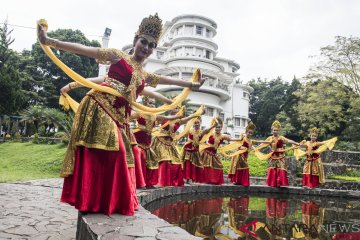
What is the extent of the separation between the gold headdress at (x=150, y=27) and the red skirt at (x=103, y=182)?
1154 millimetres

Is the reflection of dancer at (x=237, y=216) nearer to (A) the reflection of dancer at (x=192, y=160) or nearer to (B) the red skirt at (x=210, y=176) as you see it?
(A) the reflection of dancer at (x=192, y=160)

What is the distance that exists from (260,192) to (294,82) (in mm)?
36732

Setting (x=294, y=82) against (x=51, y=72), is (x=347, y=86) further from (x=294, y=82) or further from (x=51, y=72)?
(x=51, y=72)

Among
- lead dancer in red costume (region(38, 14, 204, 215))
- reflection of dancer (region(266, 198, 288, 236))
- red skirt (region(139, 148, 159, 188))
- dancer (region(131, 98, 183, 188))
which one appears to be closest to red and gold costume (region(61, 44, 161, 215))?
lead dancer in red costume (region(38, 14, 204, 215))

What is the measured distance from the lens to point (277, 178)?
10438 mm

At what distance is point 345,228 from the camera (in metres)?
4.88

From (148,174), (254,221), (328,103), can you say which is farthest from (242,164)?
(328,103)

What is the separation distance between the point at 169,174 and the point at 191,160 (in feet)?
5.22

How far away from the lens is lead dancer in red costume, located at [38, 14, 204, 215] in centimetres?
311

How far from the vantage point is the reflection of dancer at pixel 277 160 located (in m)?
10.4

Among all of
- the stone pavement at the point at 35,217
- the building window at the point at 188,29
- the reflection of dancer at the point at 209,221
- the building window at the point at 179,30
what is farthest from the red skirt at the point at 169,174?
the building window at the point at 179,30

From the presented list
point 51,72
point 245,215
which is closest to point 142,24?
point 245,215

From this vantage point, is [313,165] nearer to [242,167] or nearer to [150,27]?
[242,167]

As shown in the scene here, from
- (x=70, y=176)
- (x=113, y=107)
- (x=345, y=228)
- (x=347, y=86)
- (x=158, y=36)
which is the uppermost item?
→ (x=347, y=86)
